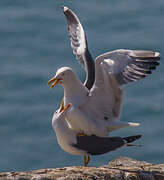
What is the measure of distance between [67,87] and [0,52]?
7403 mm

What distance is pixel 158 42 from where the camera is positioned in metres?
15.3

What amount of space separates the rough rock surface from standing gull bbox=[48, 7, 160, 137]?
0.89 meters

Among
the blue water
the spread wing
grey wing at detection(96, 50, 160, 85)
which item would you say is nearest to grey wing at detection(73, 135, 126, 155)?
the spread wing

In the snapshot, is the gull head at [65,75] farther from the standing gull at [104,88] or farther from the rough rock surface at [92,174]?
the rough rock surface at [92,174]

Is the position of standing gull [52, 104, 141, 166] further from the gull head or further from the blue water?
the blue water

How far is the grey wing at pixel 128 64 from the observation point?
8.02 metres

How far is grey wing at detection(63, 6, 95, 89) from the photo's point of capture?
28.8ft

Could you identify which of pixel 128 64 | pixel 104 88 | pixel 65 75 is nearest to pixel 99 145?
pixel 104 88

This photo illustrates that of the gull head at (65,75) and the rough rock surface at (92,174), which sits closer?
the rough rock surface at (92,174)

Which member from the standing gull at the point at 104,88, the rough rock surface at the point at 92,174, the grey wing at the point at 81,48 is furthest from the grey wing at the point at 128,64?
the rough rock surface at the point at 92,174

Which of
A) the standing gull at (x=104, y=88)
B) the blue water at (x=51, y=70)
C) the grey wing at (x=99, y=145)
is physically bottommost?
the blue water at (x=51, y=70)

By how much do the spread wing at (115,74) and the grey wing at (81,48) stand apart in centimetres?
47

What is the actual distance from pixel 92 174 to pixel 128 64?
76.8 inches

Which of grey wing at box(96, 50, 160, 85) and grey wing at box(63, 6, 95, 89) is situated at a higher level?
grey wing at box(96, 50, 160, 85)
